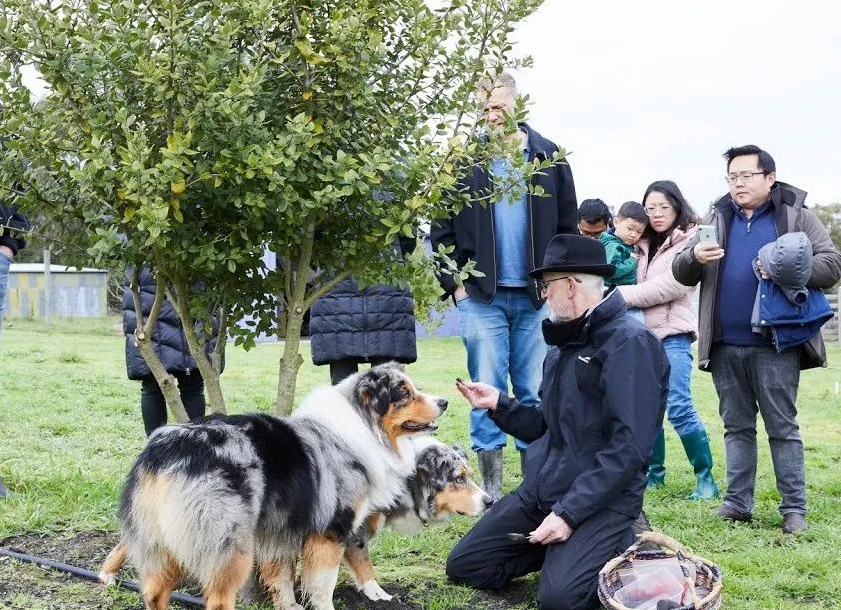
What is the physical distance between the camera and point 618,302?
14.6ft

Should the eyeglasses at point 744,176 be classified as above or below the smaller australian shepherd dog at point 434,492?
above

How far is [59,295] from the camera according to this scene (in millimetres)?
29297

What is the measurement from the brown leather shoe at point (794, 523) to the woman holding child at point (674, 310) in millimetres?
882

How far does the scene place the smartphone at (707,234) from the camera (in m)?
5.58

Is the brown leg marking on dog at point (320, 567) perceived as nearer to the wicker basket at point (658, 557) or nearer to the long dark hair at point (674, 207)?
the wicker basket at point (658, 557)

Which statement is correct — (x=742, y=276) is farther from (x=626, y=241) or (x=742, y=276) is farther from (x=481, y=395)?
(x=481, y=395)

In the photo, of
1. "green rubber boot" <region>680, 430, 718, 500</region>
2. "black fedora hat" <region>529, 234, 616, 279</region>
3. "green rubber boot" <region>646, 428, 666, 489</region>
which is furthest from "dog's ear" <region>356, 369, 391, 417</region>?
"green rubber boot" <region>646, 428, 666, 489</region>

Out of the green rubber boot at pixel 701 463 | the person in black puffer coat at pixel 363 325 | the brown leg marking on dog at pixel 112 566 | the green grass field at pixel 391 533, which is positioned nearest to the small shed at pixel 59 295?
the green grass field at pixel 391 533

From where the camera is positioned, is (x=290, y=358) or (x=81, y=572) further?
(x=290, y=358)

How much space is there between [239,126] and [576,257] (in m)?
1.69

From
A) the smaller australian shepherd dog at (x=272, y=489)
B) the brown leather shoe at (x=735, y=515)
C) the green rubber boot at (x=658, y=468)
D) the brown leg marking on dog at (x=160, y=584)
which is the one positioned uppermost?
the smaller australian shepherd dog at (x=272, y=489)

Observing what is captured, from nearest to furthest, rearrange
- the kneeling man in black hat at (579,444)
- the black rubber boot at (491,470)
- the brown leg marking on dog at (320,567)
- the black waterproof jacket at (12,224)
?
the brown leg marking on dog at (320,567) < the kneeling man in black hat at (579,444) < the black waterproof jacket at (12,224) < the black rubber boot at (491,470)

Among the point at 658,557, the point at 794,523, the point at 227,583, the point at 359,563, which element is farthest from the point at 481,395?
the point at 794,523

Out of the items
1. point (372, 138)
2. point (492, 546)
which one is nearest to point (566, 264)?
point (372, 138)
